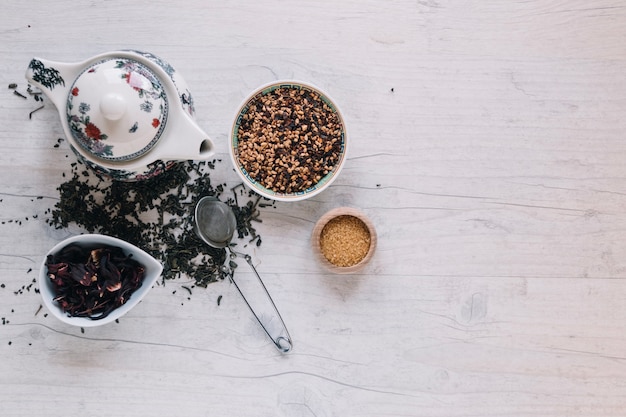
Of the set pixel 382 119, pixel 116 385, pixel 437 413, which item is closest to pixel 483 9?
pixel 382 119

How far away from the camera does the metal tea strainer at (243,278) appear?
145 cm

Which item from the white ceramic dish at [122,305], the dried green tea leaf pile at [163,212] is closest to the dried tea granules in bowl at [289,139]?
the dried green tea leaf pile at [163,212]

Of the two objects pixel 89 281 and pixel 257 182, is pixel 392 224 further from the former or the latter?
pixel 89 281

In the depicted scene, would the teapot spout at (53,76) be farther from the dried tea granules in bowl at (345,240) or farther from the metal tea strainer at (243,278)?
the dried tea granules in bowl at (345,240)

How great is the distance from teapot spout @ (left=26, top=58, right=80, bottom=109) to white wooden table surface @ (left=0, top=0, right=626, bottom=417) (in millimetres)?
319

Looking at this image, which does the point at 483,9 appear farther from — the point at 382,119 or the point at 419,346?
the point at 419,346

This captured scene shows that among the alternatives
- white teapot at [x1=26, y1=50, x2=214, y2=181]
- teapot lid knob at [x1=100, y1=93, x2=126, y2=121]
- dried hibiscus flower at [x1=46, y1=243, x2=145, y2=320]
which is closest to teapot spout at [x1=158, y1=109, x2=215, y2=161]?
white teapot at [x1=26, y1=50, x2=214, y2=181]

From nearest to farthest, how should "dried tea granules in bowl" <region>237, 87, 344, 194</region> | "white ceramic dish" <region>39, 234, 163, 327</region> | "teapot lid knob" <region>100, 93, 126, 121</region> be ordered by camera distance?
"teapot lid knob" <region>100, 93, 126, 121</region> → "white ceramic dish" <region>39, 234, 163, 327</region> → "dried tea granules in bowl" <region>237, 87, 344, 194</region>

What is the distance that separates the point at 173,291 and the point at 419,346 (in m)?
0.70

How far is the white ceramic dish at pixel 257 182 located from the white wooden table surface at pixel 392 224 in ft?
0.26

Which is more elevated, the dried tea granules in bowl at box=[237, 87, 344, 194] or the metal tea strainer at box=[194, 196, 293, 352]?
the dried tea granules in bowl at box=[237, 87, 344, 194]

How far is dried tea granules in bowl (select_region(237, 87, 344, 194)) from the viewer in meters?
1.44

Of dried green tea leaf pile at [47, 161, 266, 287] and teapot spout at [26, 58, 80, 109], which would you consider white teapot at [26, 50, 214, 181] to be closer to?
teapot spout at [26, 58, 80, 109]

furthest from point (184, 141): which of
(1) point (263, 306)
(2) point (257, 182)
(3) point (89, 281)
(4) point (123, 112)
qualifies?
(1) point (263, 306)
